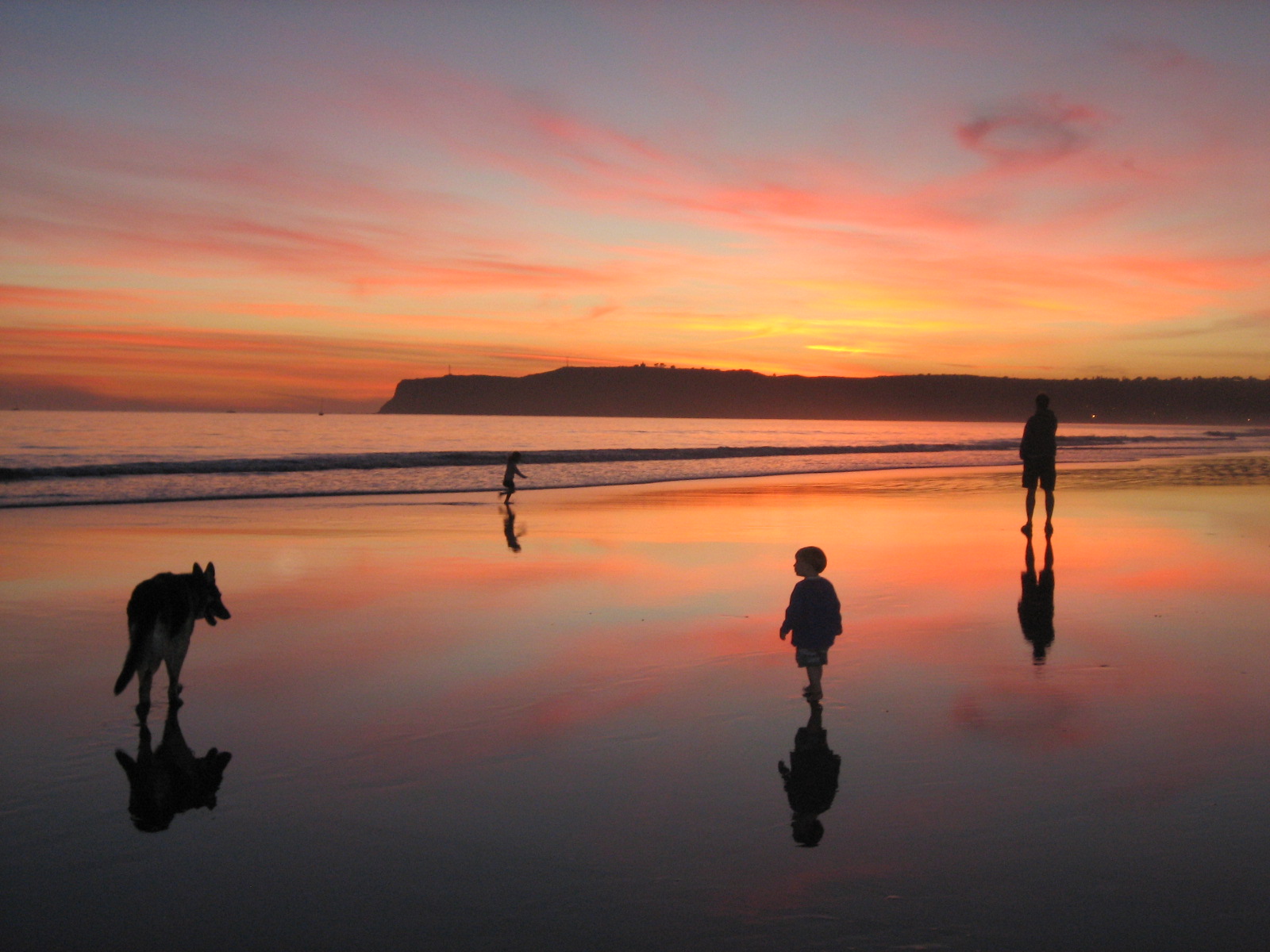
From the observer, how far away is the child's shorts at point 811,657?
571 centimetres

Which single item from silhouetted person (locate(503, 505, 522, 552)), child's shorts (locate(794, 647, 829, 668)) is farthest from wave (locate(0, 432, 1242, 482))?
child's shorts (locate(794, 647, 829, 668))

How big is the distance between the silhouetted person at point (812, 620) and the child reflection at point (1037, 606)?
1884 millimetres

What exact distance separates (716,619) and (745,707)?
2.50 metres

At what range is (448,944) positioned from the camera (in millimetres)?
3068

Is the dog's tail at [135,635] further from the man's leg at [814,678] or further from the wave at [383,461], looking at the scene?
the wave at [383,461]

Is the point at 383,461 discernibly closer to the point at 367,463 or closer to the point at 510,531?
the point at 367,463

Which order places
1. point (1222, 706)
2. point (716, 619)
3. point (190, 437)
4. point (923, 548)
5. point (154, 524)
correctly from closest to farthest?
point (1222, 706) → point (716, 619) → point (923, 548) → point (154, 524) → point (190, 437)

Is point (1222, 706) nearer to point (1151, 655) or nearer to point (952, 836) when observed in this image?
point (1151, 655)

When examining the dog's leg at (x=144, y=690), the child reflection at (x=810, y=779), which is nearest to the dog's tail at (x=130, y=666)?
the dog's leg at (x=144, y=690)

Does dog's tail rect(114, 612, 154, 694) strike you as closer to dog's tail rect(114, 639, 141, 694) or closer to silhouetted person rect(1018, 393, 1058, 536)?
dog's tail rect(114, 639, 141, 694)

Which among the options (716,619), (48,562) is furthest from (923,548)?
(48,562)

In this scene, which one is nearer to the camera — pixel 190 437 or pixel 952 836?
pixel 952 836

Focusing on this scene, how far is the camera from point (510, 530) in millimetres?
15281

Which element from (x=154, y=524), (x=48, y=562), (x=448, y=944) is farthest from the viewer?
(x=154, y=524)
